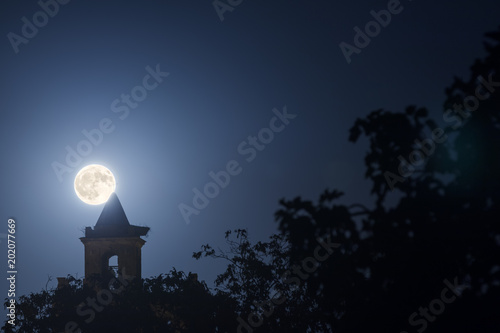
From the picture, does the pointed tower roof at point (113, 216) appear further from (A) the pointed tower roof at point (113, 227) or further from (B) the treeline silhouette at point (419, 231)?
(B) the treeline silhouette at point (419, 231)

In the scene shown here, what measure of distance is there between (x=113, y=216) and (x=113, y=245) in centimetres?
280

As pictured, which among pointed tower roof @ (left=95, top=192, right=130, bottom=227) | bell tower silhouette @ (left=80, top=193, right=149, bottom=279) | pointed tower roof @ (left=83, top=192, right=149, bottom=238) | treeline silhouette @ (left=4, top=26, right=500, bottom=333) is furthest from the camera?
pointed tower roof @ (left=95, top=192, right=130, bottom=227)

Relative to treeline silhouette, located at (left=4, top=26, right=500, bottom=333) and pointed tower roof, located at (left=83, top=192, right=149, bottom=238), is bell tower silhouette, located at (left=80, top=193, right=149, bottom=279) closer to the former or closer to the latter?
pointed tower roof, located at (left=83, top=192, right=149, bottom=238)

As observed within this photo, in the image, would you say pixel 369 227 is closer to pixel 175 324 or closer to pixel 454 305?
pixel 454 305

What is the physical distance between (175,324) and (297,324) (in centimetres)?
916

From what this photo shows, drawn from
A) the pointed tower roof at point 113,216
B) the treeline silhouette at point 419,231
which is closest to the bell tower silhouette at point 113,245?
the pointed tower roof at point 113,216

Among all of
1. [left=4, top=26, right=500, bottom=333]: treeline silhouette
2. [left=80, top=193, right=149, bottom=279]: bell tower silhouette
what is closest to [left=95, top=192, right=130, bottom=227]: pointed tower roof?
[left=80, top=193, right=149, bottom=279]: bell tower silhouette

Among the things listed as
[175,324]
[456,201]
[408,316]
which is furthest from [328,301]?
[175,324]

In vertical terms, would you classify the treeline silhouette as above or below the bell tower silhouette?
below

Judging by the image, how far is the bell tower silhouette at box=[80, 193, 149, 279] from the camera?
49.8 meters

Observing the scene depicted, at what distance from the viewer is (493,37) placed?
885cm

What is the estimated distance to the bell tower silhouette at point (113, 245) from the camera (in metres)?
49.8

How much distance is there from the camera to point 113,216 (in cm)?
5247

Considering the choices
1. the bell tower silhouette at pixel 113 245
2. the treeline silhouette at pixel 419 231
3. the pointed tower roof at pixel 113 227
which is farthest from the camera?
the pointed tower roof at pixel 113 227
